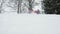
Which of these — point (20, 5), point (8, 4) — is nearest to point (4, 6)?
point (8, 4)

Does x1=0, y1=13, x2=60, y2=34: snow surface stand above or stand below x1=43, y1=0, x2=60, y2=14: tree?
below

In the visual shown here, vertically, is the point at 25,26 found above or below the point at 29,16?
below

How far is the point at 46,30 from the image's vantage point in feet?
6.38

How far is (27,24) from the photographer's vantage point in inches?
76.2

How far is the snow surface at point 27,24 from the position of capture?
6.36 ft

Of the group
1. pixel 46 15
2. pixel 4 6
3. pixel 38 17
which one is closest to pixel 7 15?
pixel 4 6

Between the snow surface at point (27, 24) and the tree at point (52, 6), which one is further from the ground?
the tree at point (52, 6)

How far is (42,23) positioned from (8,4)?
0.68 metres

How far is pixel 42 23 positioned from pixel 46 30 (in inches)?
5.5

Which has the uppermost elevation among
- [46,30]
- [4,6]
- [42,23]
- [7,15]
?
[4,6]

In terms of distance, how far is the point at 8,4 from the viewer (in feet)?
6.50

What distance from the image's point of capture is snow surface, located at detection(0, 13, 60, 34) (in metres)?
1.94

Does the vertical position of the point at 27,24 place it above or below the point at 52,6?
below

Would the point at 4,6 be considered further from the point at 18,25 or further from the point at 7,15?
the point at 18,25
